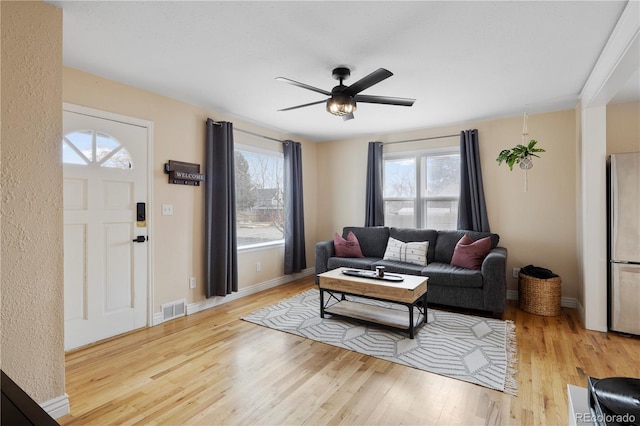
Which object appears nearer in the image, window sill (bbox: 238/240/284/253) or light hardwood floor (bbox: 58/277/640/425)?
light hardwood floor (bbox: 58/277/640/425)

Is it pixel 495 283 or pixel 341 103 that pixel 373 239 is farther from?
pixel 341 103

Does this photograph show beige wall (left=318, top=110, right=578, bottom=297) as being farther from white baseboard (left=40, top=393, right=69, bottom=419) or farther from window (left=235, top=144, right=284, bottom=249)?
white baseboard (left=40, top=393, right=69, bottom=419)

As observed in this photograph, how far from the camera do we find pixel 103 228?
9.49ft

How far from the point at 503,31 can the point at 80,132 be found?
3.44m

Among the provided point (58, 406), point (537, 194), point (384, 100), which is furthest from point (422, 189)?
point (58, 406)

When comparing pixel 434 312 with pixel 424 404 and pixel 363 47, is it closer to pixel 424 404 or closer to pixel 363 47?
pixel 424 404

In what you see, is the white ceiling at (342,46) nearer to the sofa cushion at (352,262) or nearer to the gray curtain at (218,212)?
the gray curtain at (218,212)

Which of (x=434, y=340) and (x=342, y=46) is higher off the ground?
(x=342, y=46)

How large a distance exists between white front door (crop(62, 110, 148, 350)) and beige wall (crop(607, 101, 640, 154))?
5118 mm

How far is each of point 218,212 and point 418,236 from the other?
2.74 meters

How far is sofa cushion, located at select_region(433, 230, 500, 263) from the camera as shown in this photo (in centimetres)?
407

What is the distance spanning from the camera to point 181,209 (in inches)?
140

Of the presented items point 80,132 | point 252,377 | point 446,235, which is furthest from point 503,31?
point 80,132

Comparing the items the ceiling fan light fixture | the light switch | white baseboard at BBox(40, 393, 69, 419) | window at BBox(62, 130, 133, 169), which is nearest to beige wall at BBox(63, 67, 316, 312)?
the light switch
